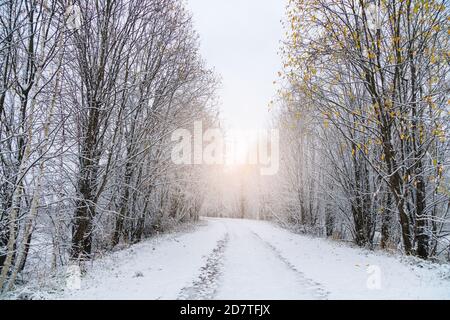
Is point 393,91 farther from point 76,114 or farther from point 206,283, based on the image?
point 76,114

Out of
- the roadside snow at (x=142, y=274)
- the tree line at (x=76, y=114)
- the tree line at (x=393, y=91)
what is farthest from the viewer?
the tree line at (x=393, y=91)

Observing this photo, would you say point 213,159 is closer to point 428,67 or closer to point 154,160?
point 154,160

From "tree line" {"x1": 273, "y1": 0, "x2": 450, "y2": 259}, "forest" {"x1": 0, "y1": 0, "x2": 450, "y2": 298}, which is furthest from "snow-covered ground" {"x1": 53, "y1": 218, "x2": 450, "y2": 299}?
"tree line" {"x1": 273, "y1": 0, "x2": 450, "y2": 259}

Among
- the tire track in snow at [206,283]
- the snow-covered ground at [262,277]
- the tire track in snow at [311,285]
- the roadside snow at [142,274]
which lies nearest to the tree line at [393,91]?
the snow-covered ground at [262,277]

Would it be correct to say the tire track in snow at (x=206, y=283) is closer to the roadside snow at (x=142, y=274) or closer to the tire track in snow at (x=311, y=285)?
the roadside snow at (x=142, y=274)

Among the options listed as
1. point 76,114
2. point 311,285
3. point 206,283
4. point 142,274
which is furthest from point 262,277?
point 76,114

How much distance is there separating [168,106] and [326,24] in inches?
312

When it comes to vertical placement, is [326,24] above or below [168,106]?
above

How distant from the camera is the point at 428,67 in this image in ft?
29.7

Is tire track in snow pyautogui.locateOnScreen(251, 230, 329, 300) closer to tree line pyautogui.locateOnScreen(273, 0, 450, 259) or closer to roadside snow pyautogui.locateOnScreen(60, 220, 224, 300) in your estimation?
roadside snow pyautogui.locateOnScreen(60, 220, 224, 300)

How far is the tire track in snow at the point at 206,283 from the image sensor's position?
5.34 metres

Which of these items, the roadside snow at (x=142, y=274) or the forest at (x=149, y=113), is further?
the forest at (x=149, y=113)

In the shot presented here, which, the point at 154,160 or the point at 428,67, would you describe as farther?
the point at 154,160

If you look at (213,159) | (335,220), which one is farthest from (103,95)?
(213,159)
